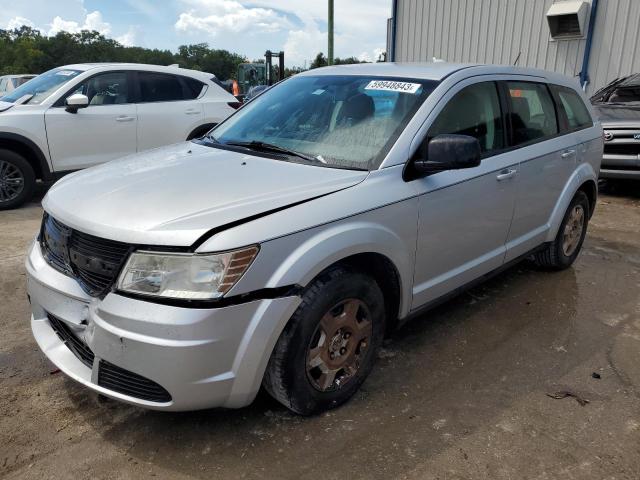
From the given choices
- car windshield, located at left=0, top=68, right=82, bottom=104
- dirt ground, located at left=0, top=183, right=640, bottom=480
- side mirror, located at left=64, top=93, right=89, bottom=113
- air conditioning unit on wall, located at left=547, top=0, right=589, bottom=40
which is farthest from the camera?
air conditioning unit on wall, located at left=547, top=0, right=589, bottom=40

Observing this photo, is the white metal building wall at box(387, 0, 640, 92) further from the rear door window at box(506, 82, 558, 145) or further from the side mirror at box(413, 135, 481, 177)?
the side mirror at box(413, 135, 481, 177)

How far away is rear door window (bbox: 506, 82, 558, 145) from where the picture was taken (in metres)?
3.92

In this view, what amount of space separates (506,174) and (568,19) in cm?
1022

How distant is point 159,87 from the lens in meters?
7.86

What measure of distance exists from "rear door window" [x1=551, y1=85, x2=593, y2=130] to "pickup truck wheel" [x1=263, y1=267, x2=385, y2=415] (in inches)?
109

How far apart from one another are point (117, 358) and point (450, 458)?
1495 mm

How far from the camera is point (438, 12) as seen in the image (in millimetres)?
14430

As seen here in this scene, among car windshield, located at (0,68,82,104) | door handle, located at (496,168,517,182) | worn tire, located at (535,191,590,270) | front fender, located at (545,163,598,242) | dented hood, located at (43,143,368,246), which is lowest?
worn tire, located at (535,191,590,270)

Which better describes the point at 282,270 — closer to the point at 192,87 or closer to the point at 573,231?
the point at 573,231

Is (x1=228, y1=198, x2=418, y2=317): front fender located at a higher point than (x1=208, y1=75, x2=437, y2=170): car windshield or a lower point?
lower

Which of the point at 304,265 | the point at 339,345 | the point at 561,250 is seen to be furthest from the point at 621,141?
the point at 304,265

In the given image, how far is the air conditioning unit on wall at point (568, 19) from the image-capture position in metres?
11.7

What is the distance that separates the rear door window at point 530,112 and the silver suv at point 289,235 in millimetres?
21

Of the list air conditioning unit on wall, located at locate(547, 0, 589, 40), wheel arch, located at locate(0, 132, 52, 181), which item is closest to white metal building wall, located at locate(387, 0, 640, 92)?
air conditioning unit on wall, located at locate(547, 0, 589, 40)
